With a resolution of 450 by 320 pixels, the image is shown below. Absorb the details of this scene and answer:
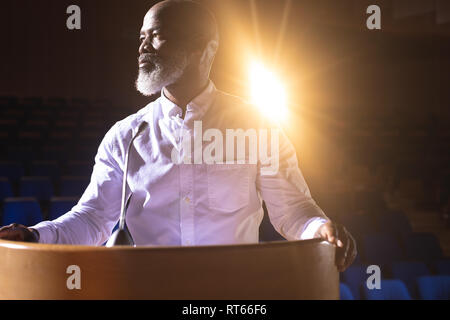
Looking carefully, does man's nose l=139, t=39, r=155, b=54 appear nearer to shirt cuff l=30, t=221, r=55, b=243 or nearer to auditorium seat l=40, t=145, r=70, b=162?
shirt cuff l=30, t=221, r=55, b=243

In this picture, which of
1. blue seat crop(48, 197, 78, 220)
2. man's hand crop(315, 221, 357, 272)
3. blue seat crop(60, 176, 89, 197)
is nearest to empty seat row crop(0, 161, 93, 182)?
blue seat crop(60, 176, 89, 197)

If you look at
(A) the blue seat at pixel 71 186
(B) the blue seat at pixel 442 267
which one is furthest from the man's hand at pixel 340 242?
(A) the blue seat at pixel 71 186

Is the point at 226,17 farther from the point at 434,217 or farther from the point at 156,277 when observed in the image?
the point at 156,277

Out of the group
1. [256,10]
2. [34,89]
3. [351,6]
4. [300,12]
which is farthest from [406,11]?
[34,89]

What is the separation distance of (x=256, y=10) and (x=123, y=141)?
2.52m

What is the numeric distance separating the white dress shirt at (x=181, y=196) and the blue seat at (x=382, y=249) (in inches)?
30.8

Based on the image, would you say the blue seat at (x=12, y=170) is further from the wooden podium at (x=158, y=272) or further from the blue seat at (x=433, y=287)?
the wooden podium at (x=158, y=272)

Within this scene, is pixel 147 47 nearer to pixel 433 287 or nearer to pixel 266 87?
pixel 433 287

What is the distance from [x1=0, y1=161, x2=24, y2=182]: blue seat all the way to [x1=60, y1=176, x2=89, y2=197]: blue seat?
204 millimetres

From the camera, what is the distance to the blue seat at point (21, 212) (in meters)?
1.14

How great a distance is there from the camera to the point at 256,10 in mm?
2910

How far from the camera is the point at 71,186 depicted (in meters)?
1.44

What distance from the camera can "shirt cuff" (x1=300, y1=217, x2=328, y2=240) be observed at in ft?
1.42

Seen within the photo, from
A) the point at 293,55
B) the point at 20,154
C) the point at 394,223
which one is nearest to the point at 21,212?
the point at 20,154
